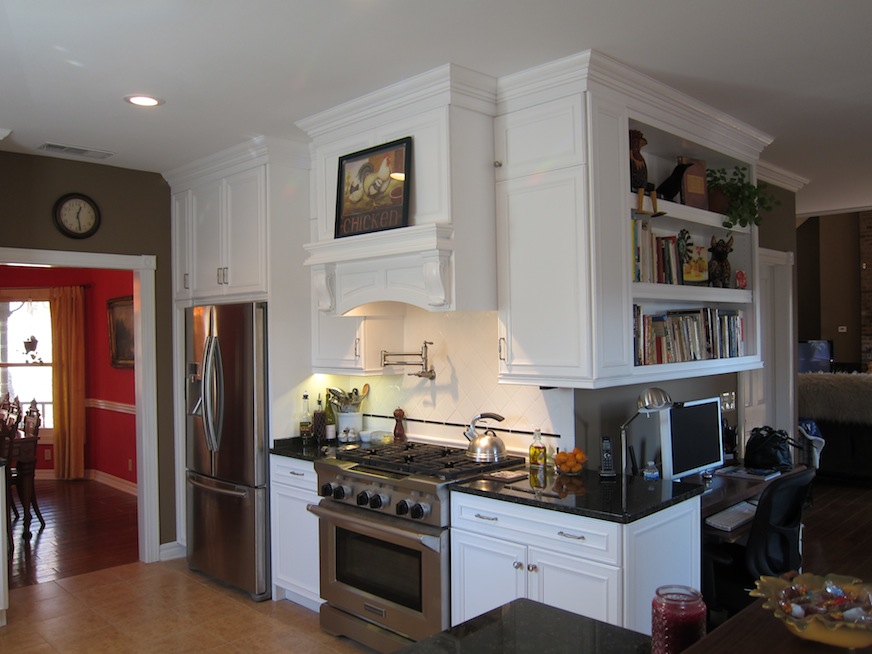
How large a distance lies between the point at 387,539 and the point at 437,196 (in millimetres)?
1597

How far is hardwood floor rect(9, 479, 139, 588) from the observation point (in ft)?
16.0

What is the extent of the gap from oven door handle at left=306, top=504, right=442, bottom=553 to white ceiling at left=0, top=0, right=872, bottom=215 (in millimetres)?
2051

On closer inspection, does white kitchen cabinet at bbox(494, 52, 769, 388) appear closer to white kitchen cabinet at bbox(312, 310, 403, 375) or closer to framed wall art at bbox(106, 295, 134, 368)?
white kitchen cabinet at bbox(312, 310, 403, 375)

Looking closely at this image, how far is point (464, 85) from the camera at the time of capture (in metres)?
3.31

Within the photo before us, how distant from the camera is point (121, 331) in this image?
720cm

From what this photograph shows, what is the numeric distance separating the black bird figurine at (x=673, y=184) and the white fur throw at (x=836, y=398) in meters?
3.93

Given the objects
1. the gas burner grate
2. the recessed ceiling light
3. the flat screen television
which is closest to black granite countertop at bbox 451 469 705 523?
the gas burner grate

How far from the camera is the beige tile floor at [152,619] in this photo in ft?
12.0

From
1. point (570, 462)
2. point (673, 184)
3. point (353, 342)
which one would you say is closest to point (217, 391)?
point (353, 342)

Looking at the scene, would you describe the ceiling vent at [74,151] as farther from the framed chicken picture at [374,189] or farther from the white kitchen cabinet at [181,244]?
the framed chicken picture at [374,189]

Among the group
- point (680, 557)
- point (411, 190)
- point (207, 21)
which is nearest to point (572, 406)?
point (680, 557)

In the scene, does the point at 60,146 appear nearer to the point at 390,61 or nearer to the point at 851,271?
the point at 390,61

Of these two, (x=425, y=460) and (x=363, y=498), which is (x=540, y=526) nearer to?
(x=425, y=460)

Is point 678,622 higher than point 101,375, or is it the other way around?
point 101,375
